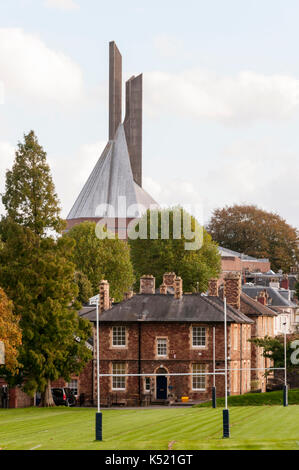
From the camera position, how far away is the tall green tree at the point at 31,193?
65.4 metres

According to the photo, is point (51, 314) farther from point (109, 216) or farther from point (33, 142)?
point (109, 216)

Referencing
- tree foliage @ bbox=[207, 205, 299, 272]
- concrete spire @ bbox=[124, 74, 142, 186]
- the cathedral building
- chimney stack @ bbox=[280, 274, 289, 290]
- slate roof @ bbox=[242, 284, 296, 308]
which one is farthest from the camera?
concrete spire @ bbox=[124, 74, 142, 186]

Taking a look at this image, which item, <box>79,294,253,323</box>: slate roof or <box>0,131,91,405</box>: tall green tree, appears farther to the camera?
<box>79,294,253,323</box>: slate roof

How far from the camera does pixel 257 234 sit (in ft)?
549

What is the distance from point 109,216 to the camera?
154875 millimetres

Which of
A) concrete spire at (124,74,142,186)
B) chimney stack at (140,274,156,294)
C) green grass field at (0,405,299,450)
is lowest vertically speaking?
green grass field at (0,405,299,450)

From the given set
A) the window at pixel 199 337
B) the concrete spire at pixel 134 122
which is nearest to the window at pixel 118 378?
the window at pixel 199 337

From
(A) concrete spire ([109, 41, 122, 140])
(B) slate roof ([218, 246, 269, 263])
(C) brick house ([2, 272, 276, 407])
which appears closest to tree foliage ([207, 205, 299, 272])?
(B) slate roof ([218, 246, 269, 263])

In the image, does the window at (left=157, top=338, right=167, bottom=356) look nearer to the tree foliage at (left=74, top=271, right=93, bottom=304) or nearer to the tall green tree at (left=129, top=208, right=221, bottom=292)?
the tree foliage at (left=74, top=271, right=93, bottom=304)

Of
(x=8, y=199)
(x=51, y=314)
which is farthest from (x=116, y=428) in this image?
(x=8, y=199)

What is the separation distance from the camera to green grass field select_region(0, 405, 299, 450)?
108ft

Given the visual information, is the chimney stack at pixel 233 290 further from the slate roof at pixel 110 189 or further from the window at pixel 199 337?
the slate roof at pixel 110 189

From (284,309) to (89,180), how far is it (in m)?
59.9

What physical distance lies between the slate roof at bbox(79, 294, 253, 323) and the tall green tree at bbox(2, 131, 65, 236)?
27.7 ft
